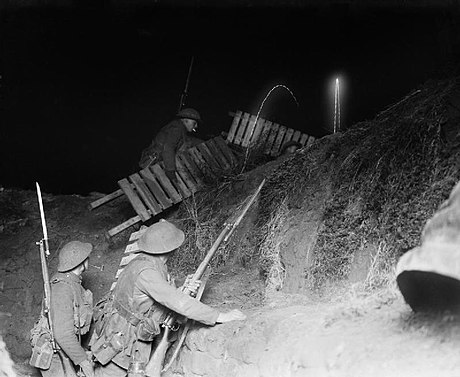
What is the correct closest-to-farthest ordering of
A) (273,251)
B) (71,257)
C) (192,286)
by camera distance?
1. (192,286)
2. (71,257)
3. (273,251)

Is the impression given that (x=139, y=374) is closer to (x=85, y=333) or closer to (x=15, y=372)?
(x=85, y=333)

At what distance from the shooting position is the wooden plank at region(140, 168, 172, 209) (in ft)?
26.3

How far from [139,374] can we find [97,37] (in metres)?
7.55

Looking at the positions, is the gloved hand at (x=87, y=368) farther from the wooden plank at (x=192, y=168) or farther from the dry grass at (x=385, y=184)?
the wooden plank at (x=192, y=168)

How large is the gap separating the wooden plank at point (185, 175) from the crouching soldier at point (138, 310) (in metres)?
3.11

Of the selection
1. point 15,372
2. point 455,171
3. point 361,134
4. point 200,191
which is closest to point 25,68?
point 200,191

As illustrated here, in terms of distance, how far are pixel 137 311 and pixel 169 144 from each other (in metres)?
3.74

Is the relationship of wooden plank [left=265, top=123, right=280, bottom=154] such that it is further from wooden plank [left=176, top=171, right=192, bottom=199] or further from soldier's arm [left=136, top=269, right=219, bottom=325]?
→ soldier's arm [left=136, top=269, right=219, bottom=325]

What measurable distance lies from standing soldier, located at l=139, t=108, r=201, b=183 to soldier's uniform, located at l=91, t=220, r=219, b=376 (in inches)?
122

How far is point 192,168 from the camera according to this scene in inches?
323

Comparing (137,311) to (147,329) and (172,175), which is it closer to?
(147,329)

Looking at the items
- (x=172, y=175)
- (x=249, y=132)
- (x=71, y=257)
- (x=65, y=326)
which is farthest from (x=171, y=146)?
(x=65, y=326)

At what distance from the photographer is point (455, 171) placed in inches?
159

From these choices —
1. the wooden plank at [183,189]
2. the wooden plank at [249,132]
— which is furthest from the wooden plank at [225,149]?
the wooden plank at [183,189]
